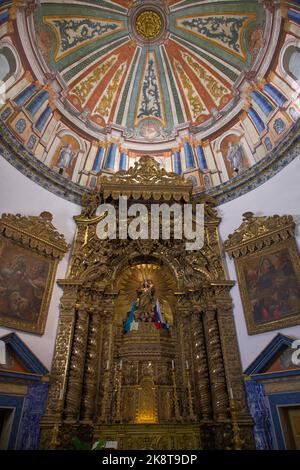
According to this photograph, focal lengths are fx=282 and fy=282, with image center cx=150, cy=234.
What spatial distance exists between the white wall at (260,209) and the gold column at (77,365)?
5.06 m

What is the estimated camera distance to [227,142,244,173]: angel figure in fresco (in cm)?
1251

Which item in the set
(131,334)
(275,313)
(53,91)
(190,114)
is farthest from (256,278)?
(53,91)

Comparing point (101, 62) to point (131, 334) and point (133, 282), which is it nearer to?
point (133, 282)

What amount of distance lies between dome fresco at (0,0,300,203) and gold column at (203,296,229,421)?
538cm

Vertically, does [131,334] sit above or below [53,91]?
below

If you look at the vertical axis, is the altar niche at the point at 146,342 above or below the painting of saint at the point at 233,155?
below

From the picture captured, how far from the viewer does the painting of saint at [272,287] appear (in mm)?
8484

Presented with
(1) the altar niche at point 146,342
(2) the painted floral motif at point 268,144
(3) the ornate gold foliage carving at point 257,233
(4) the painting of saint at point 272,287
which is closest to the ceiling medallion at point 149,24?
(1) the altar niche at point 146,342

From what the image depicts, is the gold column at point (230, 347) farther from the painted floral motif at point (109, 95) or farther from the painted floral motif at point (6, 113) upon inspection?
the painted floral motif at point (109, 95)

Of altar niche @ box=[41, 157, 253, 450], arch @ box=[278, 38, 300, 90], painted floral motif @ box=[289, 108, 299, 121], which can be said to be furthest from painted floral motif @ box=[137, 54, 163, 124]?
painted floral motif @ box=[289, 108, 299, 121]

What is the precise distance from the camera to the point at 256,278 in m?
9.56

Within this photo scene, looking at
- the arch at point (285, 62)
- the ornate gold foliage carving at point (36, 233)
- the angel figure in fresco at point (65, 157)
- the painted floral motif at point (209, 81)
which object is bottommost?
the ornate gold foliage carving at point (36, 233)

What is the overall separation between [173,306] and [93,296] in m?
3.15

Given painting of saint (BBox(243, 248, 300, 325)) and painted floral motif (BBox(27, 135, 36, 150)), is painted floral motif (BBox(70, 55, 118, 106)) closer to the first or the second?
painted floral motif (BBox(27, 135, 36, 150))
